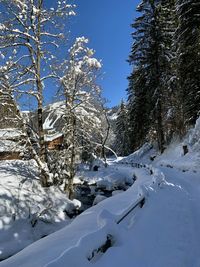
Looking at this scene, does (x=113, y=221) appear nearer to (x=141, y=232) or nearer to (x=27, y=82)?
(x=141, y=232)

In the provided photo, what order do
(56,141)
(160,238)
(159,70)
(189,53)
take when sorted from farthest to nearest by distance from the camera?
(56,141), (159,70), (189,53), (160,238)

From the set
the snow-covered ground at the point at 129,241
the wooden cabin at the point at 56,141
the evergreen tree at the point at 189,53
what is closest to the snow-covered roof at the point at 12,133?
the wooden cabin at the point at 56,141

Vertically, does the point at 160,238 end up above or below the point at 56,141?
below

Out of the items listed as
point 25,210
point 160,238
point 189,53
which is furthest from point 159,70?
point 160,238

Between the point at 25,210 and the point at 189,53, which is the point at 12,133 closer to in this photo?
the point at 25,210

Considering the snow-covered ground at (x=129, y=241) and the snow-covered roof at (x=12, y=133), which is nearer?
the snow-covered ground at (x=129, y=241)

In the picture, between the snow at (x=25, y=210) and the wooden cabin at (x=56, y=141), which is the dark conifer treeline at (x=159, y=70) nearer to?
the wooden cabin at (x=56, y=141)

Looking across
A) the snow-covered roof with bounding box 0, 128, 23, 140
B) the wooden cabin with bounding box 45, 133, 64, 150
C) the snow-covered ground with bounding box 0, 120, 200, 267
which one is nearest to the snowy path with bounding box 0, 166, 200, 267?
the snow-covered ground with bounding box 0, 120, 200, 267

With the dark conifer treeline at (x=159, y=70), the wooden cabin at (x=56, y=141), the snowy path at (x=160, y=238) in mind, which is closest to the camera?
the snowy path at (x=160, y=238)

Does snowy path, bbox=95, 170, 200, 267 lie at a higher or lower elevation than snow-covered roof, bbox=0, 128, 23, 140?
lower

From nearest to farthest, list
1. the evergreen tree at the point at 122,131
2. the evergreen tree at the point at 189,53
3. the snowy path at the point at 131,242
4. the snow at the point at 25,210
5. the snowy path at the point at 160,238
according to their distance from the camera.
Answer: the snowy path at the point at 131,242 < the snowy path at the point at 160,238 < the snow at the point at 25,210 < the evergreen tree at the point at 189,53 < the evergreen tree at the point at 122,131

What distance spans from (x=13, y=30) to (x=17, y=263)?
445 inches

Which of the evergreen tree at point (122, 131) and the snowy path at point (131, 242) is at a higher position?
the evergreen tree at point (122, 131)

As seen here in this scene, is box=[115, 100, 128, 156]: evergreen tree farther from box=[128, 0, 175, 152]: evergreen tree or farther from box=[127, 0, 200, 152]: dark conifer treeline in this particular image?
box=[128, 0, 175, 152]: evergreen tree
